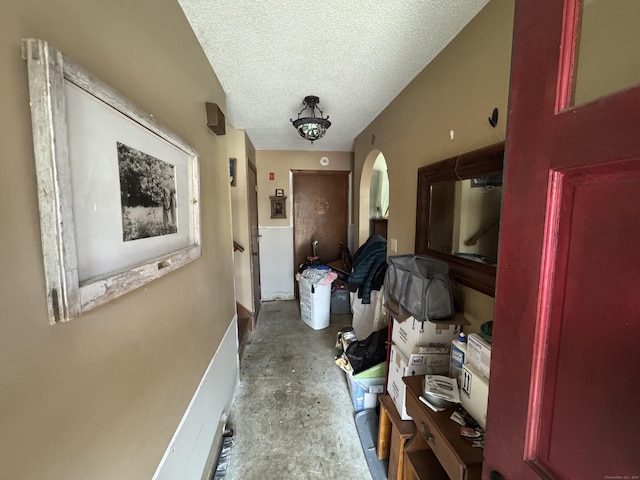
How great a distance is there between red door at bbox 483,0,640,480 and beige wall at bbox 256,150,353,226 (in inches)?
139

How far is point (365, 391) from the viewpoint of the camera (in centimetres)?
190

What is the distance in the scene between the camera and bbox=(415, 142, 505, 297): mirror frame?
1200 millimetres

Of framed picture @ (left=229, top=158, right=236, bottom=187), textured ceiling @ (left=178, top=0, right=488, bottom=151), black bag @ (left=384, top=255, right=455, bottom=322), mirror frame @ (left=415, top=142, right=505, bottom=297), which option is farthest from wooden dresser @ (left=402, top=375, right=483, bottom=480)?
framed picture @ (left=229, top=158, right=236, bottom=187)

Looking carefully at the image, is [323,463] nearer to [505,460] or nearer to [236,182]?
[505,460]

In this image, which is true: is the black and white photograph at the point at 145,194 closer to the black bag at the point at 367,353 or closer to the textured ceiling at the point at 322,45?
the textured ceiling at the point at 322,45

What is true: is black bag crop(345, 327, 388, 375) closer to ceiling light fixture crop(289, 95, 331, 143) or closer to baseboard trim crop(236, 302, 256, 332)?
baseboard trim crop(236, 302, 256, 332)

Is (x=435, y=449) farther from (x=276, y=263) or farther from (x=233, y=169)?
(x=276, y=263)

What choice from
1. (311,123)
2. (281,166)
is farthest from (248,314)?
(311,123)

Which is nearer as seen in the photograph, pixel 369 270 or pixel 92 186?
pixel 92 186

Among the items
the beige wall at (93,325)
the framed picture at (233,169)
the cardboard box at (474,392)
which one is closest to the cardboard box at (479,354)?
the cardboard box at (474,392)

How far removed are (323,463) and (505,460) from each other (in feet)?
4.46

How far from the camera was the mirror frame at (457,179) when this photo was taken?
120 cm

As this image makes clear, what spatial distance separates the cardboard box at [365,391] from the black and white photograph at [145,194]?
1.64 m

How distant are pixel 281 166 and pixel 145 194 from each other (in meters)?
3.25
